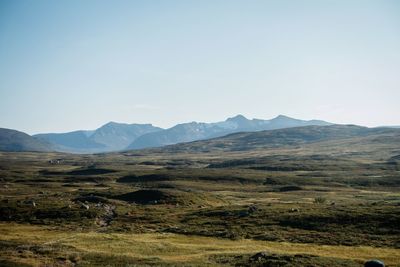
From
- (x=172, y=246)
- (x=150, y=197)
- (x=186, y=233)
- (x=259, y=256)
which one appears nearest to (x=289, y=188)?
(x=150, y=197)

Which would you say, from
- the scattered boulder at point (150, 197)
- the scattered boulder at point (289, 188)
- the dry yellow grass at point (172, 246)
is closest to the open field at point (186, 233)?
the dry yellow grass at point (172, 246)

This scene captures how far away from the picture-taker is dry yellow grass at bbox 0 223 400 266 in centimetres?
5297

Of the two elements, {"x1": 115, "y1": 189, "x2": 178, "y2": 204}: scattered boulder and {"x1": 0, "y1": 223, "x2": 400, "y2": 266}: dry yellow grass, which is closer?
{"x1": 0, "y1": 223, "x2": 400, "y2": 266}: dry yellow grass

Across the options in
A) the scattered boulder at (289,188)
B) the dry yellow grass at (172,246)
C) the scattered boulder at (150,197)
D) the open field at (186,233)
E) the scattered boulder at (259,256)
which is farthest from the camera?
the scattered boulder at (289,188)

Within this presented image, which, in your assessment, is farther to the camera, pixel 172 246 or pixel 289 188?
pixel 289 188

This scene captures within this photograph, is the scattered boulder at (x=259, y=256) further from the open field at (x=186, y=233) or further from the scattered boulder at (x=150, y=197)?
the scattered boulder at (x=150, y=197)

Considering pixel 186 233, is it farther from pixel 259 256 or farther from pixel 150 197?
pixel 150 197

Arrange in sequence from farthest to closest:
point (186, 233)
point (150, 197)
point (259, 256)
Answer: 1. point (150, 197)
2. point (186, 233)
3. point (259, 256)

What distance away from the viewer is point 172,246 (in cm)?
5941

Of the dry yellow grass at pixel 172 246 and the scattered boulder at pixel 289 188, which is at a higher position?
the dry yellow grass at pixel 172 246

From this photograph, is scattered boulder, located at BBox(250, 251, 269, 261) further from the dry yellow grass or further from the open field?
the dry yellow grass

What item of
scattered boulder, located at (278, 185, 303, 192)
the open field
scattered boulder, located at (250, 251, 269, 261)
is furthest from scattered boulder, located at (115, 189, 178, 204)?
scattered boulder, located at (250, 251, 269, 261)

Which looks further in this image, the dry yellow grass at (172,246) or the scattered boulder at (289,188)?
the scattered boulder at (289,188)

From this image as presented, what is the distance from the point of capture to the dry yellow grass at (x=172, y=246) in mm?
52969
